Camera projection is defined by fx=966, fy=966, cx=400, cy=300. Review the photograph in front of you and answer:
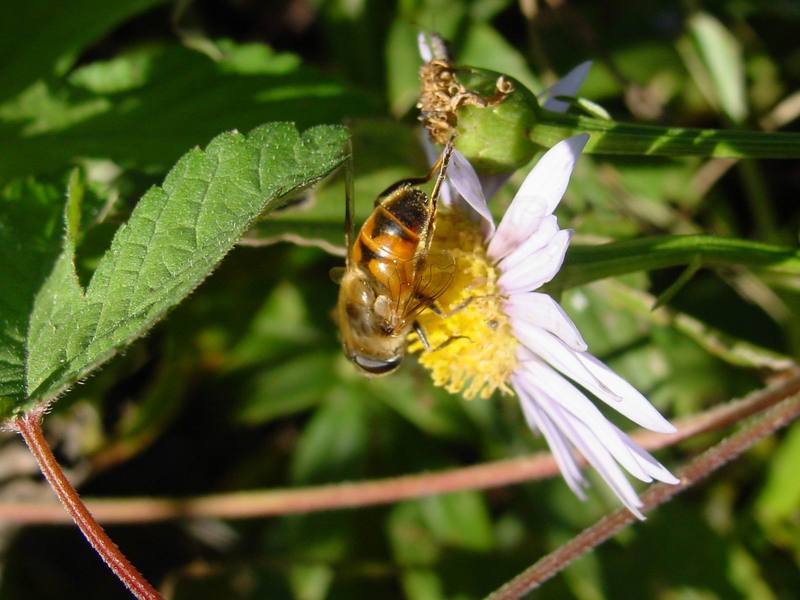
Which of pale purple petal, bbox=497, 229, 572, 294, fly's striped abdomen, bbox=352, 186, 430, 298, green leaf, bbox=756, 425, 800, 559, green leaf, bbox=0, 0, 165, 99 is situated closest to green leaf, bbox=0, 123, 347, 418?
fly's striped abdomen, bbox=352, 186, 430, 298

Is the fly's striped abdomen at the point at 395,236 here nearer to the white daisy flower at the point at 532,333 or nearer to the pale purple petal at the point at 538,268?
the white daisy flower at the point at 532,333

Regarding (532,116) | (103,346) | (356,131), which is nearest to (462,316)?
(532,116)

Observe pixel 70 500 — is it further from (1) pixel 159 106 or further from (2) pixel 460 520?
(2) pixel 460 520

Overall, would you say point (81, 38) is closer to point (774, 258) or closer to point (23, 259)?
point (23, 259)

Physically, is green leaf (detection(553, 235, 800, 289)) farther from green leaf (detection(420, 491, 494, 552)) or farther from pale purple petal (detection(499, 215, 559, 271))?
green leaf (detection(420, 491, 494, 552))

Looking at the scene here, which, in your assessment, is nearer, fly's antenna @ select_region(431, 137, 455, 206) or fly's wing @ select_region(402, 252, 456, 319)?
fly's antenna @ select_region(431, 137, 455, 206)

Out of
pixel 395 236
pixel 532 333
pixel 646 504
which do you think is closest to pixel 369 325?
pixel 395 236
